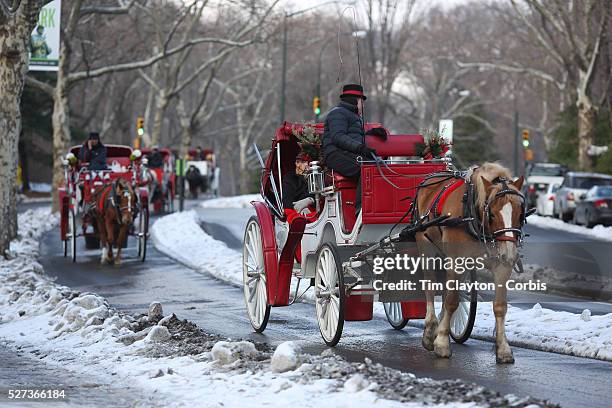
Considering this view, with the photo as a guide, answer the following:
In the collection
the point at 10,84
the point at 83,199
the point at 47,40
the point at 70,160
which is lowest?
the point at 83,199

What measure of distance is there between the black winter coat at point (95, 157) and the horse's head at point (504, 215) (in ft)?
52.9

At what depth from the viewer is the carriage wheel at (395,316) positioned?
13.6m

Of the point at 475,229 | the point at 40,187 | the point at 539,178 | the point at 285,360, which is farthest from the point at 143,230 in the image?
the point at 40,187

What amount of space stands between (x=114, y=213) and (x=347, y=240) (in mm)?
12523

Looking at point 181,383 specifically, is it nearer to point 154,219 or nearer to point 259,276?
point 259,276

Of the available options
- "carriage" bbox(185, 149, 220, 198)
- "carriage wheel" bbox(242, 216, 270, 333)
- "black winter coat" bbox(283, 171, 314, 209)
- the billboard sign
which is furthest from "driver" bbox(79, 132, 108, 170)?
"carriage" bbox(185, 149, 220, 198)

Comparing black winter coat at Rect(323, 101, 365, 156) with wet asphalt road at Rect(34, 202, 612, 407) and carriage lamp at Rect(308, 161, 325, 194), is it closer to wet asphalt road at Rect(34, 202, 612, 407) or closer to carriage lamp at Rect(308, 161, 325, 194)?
carriage lamp at Rect(308, 161, 325, 194)

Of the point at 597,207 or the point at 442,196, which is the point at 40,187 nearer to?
the point at 597,207

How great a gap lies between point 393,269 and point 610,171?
123 feet

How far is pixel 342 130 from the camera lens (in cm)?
1252

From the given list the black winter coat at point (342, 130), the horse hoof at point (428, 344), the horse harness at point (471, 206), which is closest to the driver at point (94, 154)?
the black winter coat at point (342, 130)

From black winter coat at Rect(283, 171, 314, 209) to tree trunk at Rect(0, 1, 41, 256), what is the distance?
1024cm

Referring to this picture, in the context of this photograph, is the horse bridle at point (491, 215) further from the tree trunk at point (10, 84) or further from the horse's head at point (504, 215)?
the tree trunk at point (10, 84)

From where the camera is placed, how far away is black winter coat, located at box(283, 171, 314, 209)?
14062 millimetres
